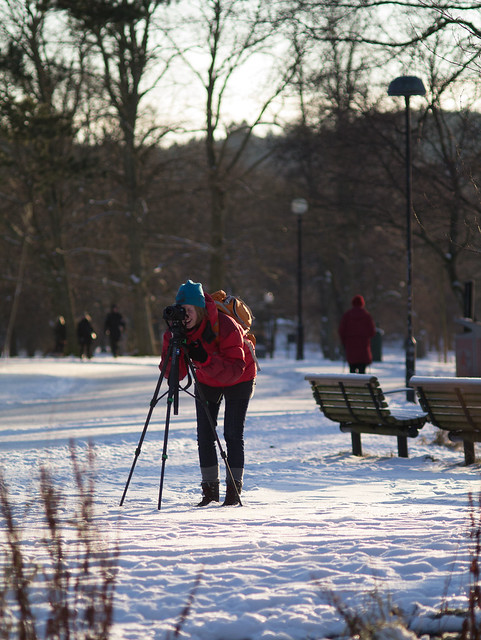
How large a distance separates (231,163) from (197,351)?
28272 millimetres

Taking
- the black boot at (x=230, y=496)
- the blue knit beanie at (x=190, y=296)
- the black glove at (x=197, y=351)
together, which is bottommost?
the black boot at (x=230, y=496)

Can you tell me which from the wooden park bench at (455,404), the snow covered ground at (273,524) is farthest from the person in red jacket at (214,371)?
the wooden park bench at (455,404)

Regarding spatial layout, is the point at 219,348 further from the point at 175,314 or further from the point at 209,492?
the point at 209,492

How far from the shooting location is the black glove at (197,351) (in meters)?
6.88

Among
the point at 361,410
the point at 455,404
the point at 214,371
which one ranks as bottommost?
the point at 361,410

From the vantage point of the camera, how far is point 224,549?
504cm

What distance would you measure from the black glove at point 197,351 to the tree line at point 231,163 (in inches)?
55.6

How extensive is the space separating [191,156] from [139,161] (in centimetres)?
257

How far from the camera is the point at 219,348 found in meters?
6.95

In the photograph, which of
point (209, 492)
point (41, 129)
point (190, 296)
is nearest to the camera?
point (190, 296)

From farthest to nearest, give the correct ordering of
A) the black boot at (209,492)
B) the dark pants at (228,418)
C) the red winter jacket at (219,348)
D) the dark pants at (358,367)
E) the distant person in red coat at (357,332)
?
the dark pants at (358,367) < the distant person in red coat at (357,332) < the black boot at (209,492) < the dark pants at (228,418) < the red winter jacket at (219,348)

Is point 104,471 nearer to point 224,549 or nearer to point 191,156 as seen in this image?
point 224,549

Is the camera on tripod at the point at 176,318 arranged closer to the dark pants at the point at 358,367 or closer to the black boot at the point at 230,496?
the black boot at the point at 230,496

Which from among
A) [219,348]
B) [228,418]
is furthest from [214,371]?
[228,418]
